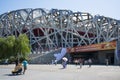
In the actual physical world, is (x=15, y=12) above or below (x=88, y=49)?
above

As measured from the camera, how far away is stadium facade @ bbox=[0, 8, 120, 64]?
289 feet

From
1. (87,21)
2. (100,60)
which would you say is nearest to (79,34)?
(87,21)

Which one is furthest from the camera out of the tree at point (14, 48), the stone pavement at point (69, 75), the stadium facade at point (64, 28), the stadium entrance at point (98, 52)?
the stadium facade at point (64, 28)

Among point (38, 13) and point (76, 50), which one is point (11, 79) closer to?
point (76, 50)

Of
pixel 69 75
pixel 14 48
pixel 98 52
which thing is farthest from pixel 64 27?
pixel 69 75

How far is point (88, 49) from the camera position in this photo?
6019cm

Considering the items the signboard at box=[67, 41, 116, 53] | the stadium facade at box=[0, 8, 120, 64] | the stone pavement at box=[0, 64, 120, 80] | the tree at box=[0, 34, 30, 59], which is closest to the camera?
the stone pavement at box=[0, 64, 120, 80]

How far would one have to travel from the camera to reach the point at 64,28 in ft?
294

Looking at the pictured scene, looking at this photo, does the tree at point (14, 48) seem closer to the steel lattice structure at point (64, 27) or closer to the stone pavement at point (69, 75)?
the steel lattice structure at point (64, 27)

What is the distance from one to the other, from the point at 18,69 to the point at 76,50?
37115 mm

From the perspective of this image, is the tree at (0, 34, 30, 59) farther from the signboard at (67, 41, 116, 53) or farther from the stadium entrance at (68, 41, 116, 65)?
the signboard at (67, 41, 116, 53)

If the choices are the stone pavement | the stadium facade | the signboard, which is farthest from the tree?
the stone pavement

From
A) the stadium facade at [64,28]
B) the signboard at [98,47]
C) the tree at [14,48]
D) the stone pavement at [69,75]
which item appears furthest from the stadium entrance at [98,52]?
the stone pavement at [69,75]

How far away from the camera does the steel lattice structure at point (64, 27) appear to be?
8812 cm
